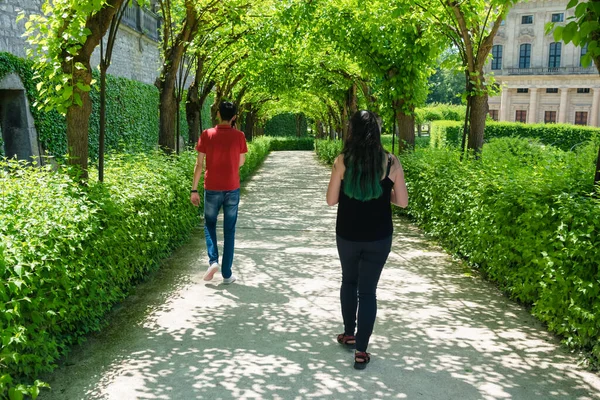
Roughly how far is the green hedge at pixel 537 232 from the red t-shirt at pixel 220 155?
9.23 feet

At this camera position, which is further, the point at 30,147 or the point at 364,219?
the point at 30,147

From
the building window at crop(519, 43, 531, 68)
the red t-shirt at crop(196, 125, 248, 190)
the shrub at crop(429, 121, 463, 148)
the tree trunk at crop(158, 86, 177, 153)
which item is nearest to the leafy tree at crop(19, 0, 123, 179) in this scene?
the red t-shirt at crop(196, 125, 248, 190)

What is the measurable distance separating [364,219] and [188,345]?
169 cm

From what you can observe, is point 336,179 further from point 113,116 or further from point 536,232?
point 113,116

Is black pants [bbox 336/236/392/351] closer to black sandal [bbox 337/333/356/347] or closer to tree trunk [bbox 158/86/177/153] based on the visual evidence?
black sandal [bbox 337/333/356/347]

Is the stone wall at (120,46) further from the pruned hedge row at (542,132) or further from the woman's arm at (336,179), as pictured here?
the pruned hedge row at (542,132)

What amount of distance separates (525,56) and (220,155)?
215ft

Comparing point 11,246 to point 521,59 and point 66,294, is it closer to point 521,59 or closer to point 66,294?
point 66,294

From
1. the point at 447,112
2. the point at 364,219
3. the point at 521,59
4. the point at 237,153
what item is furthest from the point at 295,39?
the point at 521,59

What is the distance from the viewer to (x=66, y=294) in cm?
391

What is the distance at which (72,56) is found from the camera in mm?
5977

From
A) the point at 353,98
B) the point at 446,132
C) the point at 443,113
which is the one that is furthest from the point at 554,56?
the point at 353,98

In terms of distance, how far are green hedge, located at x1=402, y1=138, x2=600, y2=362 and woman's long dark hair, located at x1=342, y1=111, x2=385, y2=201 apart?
1636 millimetres

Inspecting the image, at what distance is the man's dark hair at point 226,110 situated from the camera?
602 centimetres
